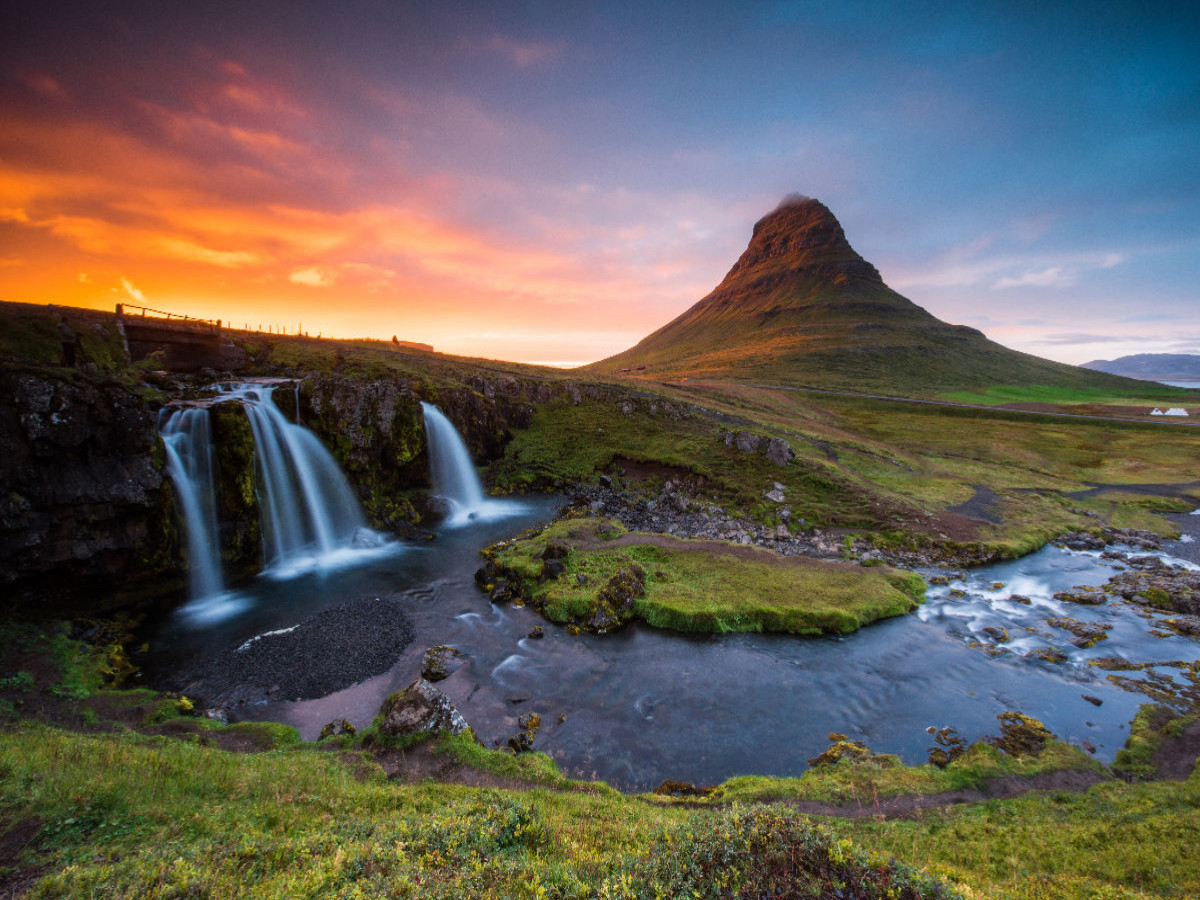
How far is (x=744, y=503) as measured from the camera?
142 ft

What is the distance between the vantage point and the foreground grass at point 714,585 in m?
24.8

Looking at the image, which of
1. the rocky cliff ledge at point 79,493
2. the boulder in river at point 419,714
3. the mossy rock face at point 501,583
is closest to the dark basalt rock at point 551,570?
the mossy rock face at point 501,583

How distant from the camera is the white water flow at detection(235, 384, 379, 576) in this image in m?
32.4

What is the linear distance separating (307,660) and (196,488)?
51.2 feet

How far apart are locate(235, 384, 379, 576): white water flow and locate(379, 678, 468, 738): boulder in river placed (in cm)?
1955

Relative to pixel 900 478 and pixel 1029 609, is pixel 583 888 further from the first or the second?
pixel 900 478

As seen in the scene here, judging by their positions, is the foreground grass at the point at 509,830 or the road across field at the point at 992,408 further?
the road across field at the point at 992,408

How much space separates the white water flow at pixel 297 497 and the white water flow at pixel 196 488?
320cm

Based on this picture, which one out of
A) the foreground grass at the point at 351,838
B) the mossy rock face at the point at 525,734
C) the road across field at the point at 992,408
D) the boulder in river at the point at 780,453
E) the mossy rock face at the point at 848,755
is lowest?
the mossy rock face at the point at 525,734

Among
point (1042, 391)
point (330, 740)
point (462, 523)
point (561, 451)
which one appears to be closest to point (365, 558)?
point (462, 523)

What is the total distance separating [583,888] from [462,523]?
35987 mm

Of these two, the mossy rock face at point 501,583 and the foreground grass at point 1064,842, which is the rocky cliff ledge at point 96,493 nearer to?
the mossy rock face at point 501,583

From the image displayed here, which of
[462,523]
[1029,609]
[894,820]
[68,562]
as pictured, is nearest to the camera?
[894,820]

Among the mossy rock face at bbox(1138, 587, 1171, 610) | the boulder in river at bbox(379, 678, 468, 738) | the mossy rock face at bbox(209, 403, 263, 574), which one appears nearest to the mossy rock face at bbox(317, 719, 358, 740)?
the boulder in river at bbox(379, 678, 468, 738)
